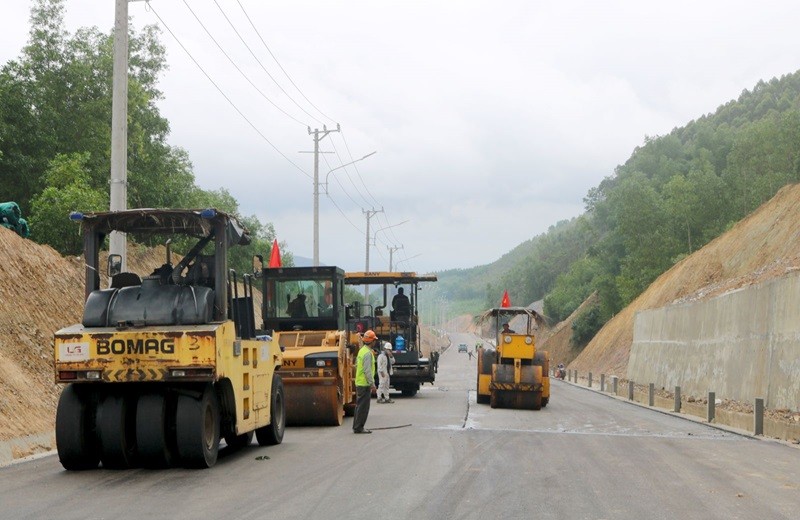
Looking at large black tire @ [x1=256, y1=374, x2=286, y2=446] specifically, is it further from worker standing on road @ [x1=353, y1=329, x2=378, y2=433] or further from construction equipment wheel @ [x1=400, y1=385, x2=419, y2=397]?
construction equipment wheel @ [x1=400, y1=385, x2=419, y2=397]

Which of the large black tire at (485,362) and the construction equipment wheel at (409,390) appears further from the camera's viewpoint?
the construction equipment wheel at (409,390)

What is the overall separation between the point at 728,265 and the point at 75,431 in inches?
2284

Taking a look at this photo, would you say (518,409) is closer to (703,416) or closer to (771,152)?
(703,416)

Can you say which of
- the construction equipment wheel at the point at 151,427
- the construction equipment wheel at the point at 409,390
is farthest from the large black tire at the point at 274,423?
the construction equipment wheel at the point at 409,390

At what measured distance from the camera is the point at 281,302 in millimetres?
21609

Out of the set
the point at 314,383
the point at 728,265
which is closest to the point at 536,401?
the point at 314,383

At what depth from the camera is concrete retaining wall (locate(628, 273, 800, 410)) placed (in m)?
25.9

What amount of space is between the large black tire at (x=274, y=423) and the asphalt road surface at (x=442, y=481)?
26cm

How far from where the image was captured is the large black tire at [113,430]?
484 inches

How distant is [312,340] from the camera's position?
20.5 meters

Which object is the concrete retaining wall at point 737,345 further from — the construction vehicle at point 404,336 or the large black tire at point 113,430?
the large black tire at point 113,430

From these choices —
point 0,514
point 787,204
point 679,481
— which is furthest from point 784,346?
point 787,204

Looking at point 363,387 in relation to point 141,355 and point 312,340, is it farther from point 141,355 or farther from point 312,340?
point 141,355

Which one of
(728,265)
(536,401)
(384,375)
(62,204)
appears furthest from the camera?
(728,265)
